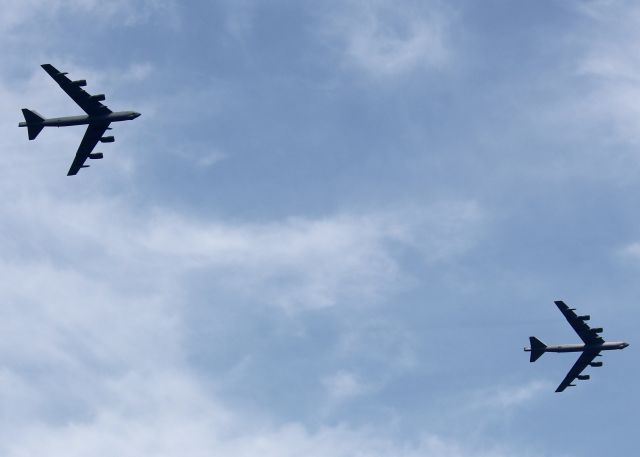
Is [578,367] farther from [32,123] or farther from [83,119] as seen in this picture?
[32,123]

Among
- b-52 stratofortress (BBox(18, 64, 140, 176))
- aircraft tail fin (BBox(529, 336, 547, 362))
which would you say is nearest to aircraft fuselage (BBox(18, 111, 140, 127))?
b-52 stratofortress (BBox(18, 64, 140, 176))

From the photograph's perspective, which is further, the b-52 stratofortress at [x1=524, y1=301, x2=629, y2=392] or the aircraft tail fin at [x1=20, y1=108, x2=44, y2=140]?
the b-52 stratofortress at [x1=524, y1=301, x2=629, y2=392]

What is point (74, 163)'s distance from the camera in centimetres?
13175

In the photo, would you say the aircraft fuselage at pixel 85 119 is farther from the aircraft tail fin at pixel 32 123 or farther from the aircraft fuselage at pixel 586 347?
the aircraft fuselage at pixel 586 347

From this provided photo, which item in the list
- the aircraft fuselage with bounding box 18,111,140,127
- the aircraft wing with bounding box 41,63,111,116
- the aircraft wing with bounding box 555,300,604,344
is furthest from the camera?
the aircraft wing with bounding box 555,300,604,344

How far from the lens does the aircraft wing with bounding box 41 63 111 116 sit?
4889 inches

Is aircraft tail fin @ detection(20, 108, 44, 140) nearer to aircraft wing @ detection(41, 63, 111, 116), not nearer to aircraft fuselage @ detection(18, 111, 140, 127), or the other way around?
aircraft fuselage @ detection(18, 111, 140, 127)

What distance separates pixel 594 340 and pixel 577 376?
30.4 feet

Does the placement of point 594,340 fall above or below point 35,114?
below

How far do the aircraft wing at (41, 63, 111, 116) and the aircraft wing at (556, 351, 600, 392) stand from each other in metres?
81.4

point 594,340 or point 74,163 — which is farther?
point 594,340

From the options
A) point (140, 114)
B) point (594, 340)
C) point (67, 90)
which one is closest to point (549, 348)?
point (594, 340)

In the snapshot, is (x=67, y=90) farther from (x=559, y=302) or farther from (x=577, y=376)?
(x=577, y=376)

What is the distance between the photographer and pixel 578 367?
525 feet
